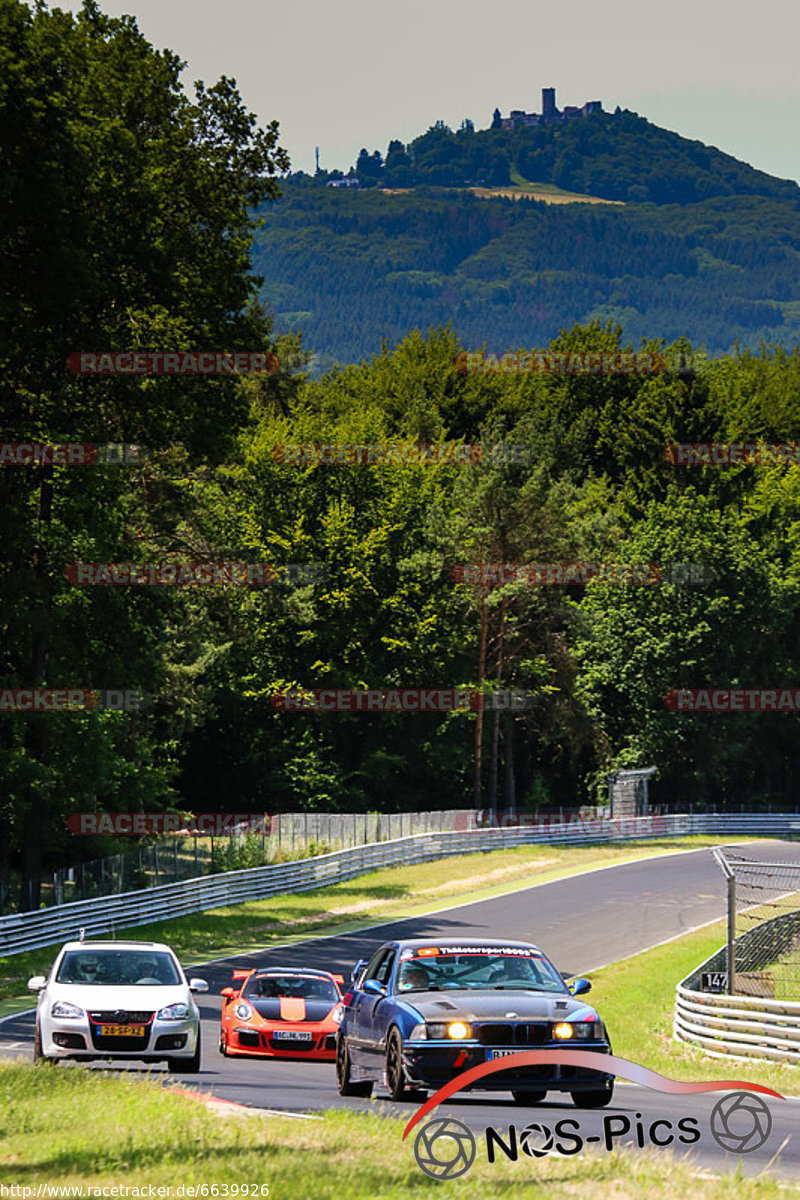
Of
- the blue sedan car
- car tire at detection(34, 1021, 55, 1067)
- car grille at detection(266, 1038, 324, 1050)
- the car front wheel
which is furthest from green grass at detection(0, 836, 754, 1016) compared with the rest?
the car front wheel

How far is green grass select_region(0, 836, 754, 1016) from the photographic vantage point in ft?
123

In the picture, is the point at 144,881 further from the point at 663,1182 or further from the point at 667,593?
the point at 667,593

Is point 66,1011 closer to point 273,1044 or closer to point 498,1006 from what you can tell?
point 273,1044

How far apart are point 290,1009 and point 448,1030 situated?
8.81 m

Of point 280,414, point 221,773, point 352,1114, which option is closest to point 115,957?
point 352,1114

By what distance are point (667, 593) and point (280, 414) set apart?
22.9 m

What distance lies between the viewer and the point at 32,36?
33375 mm

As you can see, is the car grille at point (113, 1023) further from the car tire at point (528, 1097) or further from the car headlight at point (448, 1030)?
the car tire at point (528, 1097)

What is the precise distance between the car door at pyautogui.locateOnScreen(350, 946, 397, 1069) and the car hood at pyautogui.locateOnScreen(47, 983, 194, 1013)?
3012mm

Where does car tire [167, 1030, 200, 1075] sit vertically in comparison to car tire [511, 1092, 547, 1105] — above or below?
below

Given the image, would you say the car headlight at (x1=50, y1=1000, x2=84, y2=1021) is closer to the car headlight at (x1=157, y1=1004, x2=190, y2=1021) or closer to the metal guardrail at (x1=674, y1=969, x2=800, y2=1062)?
the car headlight at (x1=157, y1=1004, x2=190, y2=1021)

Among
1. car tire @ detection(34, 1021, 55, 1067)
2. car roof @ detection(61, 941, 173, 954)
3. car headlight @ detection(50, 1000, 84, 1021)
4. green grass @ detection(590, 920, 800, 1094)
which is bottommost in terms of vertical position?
green grass @ detection(590, 920, 800, 1094)

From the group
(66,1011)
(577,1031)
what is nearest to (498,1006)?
(577,1031)

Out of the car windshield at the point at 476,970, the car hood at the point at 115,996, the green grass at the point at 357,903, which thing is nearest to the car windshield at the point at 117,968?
the car hood at the point at 115,996
